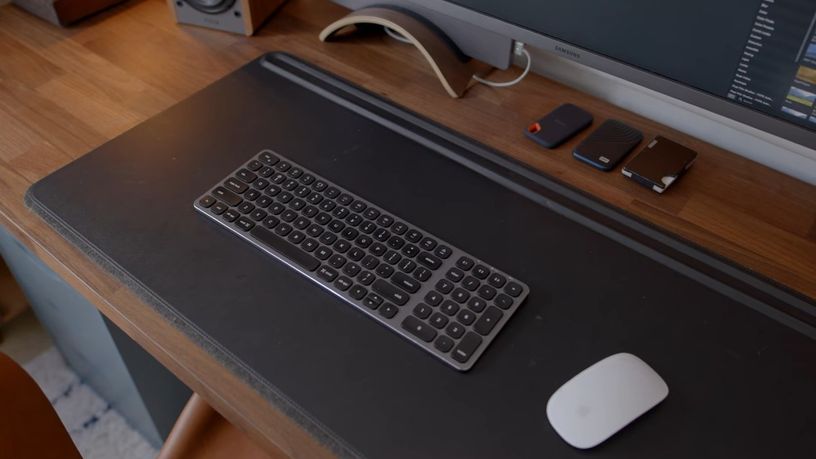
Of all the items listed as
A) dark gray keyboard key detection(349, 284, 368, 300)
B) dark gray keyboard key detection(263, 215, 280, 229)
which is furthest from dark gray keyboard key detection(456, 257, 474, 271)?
dark gray keyboard key detection(263, 215, 280, 229)

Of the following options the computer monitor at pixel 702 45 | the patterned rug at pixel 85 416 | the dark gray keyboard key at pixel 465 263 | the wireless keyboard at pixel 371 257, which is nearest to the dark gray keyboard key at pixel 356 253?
the wireless keyboard at pixel 371 257

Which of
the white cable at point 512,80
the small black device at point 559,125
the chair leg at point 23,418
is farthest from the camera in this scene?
the white cable at point 512,80

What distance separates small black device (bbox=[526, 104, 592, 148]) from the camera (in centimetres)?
92

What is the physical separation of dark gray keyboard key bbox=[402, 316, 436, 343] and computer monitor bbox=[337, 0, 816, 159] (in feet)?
1.25

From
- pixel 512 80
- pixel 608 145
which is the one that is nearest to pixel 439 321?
pixel 608 145

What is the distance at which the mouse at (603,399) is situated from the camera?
0.61 metres

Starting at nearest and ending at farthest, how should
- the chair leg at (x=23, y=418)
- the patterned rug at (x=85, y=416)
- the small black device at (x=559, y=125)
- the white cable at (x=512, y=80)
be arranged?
the chair leg at (x=23, y=418)
the small black device at (x=559, y=125)
the white cable at (x=512, y=80)
the patterned rug at (x=85, y=416)

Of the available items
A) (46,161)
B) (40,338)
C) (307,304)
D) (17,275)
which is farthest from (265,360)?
(40,338)

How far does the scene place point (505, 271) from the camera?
0.75 m

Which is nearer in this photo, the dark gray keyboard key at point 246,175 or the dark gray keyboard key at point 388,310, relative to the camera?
the dark gray keyboard key at point 388,310

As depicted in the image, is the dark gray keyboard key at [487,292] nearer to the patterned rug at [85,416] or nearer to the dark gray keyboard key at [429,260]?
the dark gray keyboard key at [429,260]

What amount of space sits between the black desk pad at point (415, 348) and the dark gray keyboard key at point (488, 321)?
2 centimetres

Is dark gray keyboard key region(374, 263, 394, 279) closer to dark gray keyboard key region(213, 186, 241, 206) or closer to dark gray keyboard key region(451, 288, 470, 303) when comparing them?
A: dark gray keyboard key region(451, 288, 470, 303)

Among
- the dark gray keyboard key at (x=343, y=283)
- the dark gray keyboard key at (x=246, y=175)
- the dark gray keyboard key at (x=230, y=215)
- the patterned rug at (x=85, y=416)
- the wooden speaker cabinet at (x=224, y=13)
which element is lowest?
the patterned rug at (x=85, y=416)
